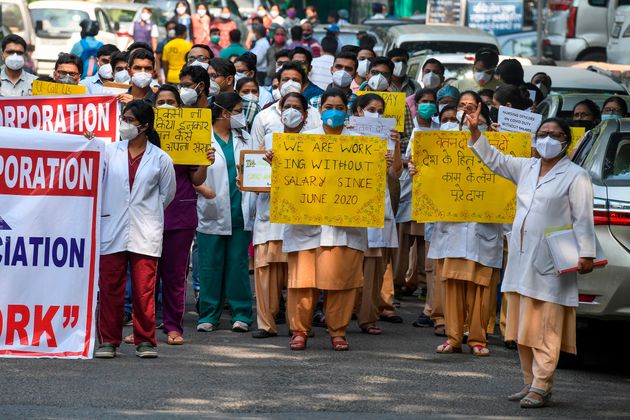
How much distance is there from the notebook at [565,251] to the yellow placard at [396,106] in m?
4.29

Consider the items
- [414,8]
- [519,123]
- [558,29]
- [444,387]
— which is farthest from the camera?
[414,8]

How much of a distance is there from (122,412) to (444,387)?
2164mm

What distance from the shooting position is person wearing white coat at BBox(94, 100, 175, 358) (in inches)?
405

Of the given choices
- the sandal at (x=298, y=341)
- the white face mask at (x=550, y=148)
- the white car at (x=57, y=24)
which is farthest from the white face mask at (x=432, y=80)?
the white car at (x=57, y=24)

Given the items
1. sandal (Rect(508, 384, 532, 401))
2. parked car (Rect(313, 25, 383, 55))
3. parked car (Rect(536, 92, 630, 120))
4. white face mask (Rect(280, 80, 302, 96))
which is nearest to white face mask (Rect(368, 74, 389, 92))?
white face mask (Rect(280, 80, 302, 96))

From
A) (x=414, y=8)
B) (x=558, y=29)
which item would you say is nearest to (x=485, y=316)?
(x=558, y=29)

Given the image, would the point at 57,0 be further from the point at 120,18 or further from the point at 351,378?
the point at 351,378

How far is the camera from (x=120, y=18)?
113ft

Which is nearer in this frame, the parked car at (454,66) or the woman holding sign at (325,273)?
the woman holding sign at (325,273)

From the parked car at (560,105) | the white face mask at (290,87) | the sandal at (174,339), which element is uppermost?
the white face mask at (290,87)

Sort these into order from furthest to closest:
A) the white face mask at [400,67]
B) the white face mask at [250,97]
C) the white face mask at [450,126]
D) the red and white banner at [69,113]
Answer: the white face mask at [400,67]
the white face mask at [250,97]
the white face mask at [450,126]
the red and white banner at [69,113]

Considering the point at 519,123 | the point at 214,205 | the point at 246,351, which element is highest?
the point at 519,123

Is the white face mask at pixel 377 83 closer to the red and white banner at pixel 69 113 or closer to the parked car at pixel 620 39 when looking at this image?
the red and white banner at pixel 69 113

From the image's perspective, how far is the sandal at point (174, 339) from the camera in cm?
1117
